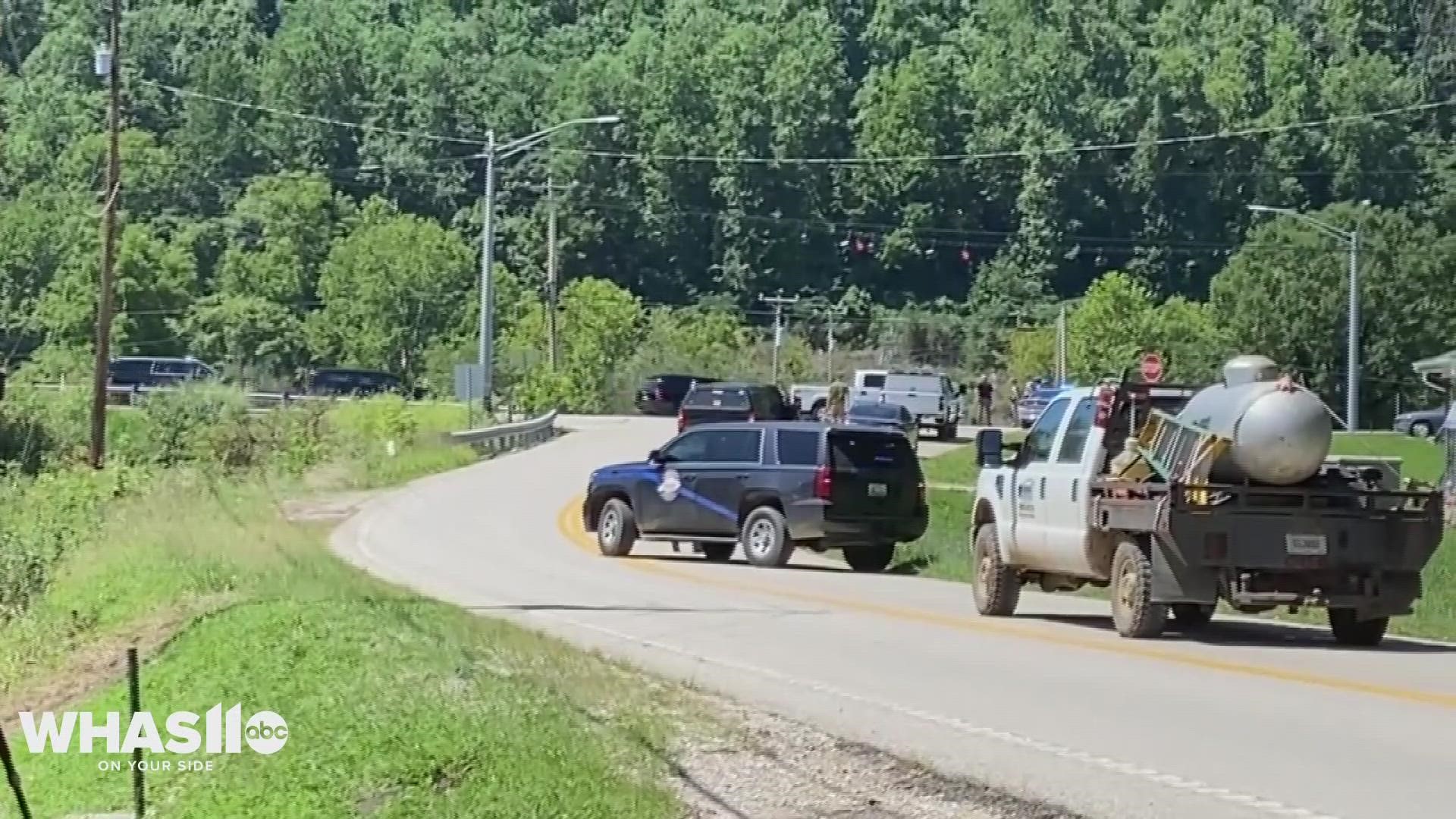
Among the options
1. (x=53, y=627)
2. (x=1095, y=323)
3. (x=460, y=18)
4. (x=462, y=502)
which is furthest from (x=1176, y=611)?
(x=460, y=18)

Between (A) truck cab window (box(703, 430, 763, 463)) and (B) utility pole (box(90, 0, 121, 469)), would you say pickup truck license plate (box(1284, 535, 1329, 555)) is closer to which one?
(A) truck cab window (box(703, 430, 763, 463))

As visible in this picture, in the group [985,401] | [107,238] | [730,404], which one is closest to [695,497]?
[107,238]

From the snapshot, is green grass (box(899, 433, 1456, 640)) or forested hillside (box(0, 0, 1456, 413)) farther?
forested hillside (box(0, 0, 1456, 413))

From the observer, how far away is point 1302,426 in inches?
752

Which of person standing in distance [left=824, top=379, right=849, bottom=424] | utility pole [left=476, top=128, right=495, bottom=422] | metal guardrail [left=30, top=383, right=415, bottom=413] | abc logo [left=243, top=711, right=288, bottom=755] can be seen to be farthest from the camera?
metal guardrail [left=30, top=383, right=415, bottom=413]

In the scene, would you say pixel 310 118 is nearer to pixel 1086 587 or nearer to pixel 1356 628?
pixel 1086 587

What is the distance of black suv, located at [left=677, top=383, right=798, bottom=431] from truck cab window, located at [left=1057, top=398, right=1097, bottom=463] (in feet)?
117

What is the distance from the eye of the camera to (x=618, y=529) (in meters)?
31.6

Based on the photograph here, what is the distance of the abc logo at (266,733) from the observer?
12.6m

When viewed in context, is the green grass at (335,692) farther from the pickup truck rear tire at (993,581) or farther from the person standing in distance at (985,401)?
the person standing in distance at (985,401)

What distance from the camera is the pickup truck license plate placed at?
19094 millimetres

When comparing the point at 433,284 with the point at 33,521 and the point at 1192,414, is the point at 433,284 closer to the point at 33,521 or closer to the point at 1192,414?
the point at 33,521

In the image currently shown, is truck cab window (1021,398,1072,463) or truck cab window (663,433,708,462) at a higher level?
truck cab window (1021,398,1072,463)

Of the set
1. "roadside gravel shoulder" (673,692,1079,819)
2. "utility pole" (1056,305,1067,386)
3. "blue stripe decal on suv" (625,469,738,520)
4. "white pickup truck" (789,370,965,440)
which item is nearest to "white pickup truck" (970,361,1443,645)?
"roadside gravel shoulder" (673,692,1079,819)
